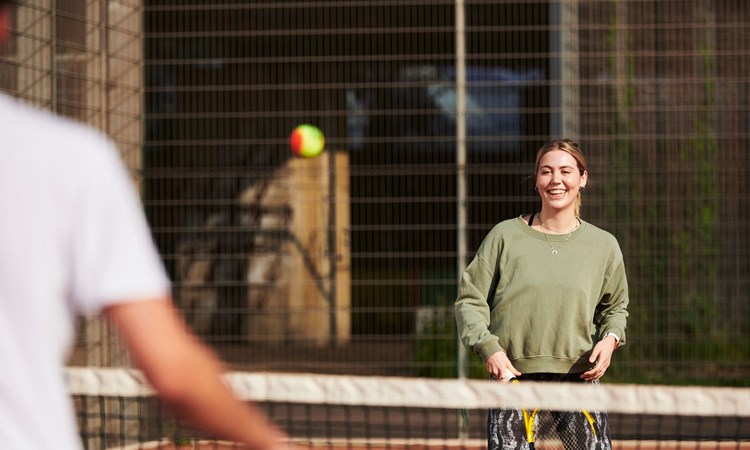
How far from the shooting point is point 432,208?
8.25 metres

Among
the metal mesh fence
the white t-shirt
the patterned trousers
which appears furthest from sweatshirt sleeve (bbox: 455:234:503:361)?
the metal mesh fence

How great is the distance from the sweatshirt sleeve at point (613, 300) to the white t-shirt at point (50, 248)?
2.49 m

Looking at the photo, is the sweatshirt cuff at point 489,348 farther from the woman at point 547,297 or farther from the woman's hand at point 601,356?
the woman's hand at point 601,356

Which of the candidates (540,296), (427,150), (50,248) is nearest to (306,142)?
(427,150)

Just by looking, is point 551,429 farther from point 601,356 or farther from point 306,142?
point 306,142

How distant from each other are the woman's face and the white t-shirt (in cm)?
241

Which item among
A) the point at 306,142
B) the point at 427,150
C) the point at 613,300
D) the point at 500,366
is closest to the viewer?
the point at 500,366

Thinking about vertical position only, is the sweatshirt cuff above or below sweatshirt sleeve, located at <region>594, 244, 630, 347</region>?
below

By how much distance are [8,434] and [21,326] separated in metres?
0.09

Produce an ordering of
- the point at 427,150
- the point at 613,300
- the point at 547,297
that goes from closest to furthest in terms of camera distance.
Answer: the point at 547,297, the point at 613,300, the point at 427,150

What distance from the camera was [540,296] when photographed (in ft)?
10.3

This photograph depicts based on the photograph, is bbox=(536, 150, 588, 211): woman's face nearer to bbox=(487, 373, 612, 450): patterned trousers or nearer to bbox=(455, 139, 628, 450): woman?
bbox=(455, 139, 628, 450): woman

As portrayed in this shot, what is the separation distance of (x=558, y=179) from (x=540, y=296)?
0.37 metres

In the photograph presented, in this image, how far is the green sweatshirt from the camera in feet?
10.3
